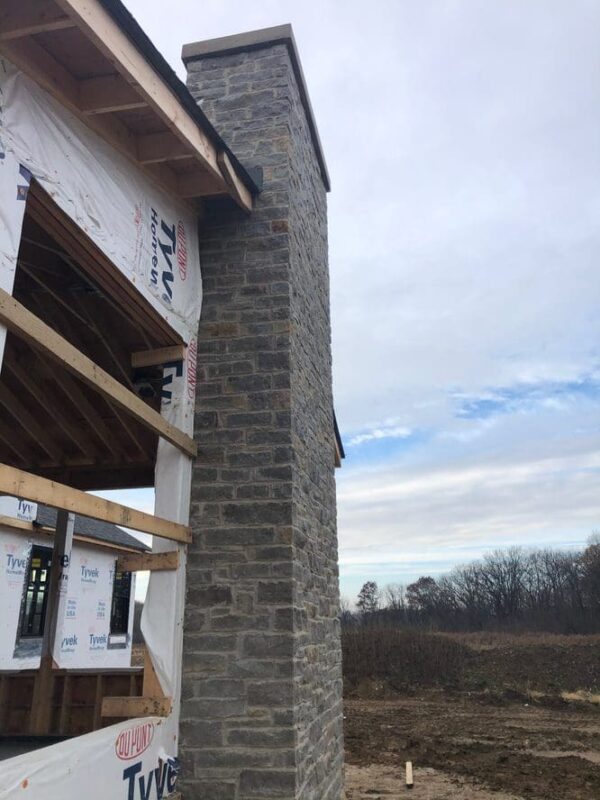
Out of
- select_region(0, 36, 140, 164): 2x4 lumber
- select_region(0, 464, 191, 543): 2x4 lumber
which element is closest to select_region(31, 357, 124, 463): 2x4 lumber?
select_region(0, 464, 191, 543): 2x4 lumber

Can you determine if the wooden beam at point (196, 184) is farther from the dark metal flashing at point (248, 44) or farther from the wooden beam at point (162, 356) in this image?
the dark metal flashing at point (248, 44)

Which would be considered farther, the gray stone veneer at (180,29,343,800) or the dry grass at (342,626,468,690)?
the dry grass at (342,626,468,690)

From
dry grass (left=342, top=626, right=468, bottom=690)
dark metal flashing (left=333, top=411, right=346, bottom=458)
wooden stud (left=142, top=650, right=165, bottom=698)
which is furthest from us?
dry grass (left=342, top=626, right=468, bottom=690)

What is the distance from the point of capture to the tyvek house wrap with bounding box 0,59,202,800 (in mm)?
3314

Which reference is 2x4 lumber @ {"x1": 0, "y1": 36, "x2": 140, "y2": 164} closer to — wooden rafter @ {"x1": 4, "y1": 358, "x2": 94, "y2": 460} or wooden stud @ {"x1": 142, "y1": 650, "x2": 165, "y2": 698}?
wooden rafter @ {"x1": 4, "y1": 358, "x2": 94, "y2": 460}

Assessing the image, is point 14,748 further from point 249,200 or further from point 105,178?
point 249,200

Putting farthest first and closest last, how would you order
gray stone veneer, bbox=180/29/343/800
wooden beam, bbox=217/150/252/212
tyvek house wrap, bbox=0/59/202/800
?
wooden beam, bbox=217/150/252/212
gray stone veneer, bbox=180/29/343/800
tyvek house wrap, bbox=0/59/202/800

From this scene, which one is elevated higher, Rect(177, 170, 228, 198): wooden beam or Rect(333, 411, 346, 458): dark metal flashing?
Rect(177, 170, 228, 198): wooden beam

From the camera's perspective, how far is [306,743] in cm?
509

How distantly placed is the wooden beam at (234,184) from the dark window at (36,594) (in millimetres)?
11719

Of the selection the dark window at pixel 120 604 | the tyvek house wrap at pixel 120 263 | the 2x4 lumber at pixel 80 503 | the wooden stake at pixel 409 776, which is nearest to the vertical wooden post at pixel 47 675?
the tyvek house wrap at pixel 120 263

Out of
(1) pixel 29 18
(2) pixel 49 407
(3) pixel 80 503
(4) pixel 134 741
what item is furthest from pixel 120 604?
(1) pixel 29 18

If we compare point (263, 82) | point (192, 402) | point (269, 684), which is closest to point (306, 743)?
point (269, 684)

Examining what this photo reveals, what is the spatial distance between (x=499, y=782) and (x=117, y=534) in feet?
43.9
